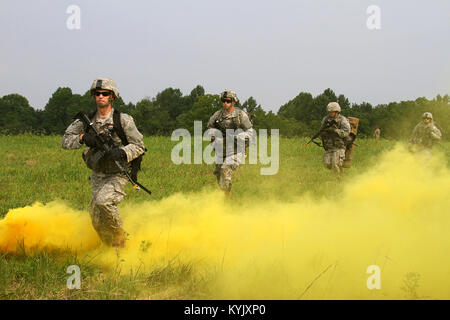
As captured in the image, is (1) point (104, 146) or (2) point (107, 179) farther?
(2) point (107, 179)

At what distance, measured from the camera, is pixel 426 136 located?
36.7 ft

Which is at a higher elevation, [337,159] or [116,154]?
[116,154]

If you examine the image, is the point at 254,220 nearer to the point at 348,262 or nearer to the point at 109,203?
the point at 348,262

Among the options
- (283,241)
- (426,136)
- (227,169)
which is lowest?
(283,241)

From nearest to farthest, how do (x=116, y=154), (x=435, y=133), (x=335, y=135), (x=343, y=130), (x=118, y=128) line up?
(x=116, y=154) → (x=118, y=128) → (x=343, y=130) → (x=335, y=135) → (x=435, y=133)

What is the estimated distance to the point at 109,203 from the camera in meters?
4.51

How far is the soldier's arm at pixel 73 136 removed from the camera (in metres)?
4.72

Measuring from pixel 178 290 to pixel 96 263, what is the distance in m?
1.11

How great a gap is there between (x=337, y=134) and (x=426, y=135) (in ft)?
9.30

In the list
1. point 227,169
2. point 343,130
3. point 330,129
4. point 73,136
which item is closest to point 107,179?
point 73,136

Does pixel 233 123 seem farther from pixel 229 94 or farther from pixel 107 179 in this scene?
pixel 107 179
